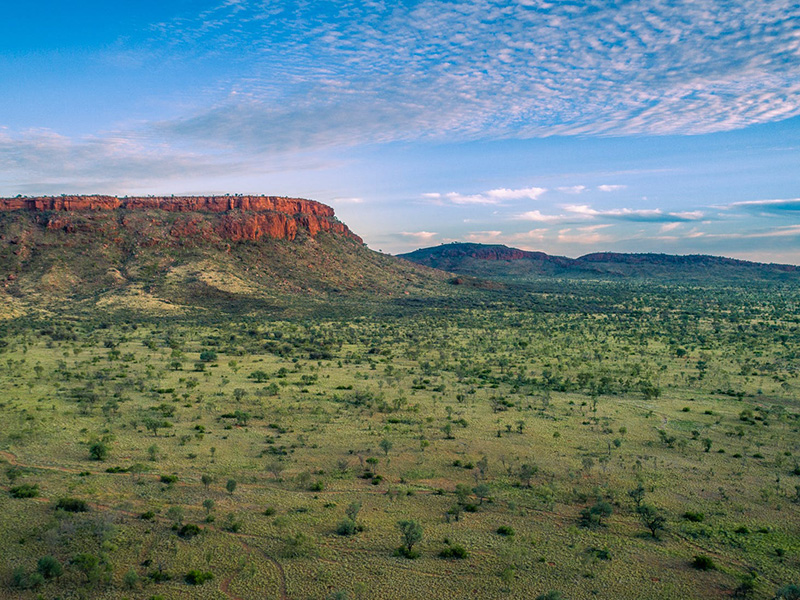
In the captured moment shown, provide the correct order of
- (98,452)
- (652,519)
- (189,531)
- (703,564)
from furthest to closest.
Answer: (98,452), (652,519), (189,531), (703,564)

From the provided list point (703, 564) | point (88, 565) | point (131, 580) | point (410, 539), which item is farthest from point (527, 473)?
point (88, 565)

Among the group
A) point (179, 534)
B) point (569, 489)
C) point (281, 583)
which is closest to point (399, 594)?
point (281, 583)

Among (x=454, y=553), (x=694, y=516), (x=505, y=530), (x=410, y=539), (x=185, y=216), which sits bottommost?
(x=454, y=553)

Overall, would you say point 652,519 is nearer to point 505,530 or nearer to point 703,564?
point 703,564

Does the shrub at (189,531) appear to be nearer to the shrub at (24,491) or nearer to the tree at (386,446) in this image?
the shrub at (24,491)

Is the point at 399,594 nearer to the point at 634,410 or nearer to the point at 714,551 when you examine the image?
the point at 714,551

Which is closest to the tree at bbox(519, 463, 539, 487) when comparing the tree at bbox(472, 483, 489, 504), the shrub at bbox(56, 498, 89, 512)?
the tree at bbox(472, 483, 489, 504)
